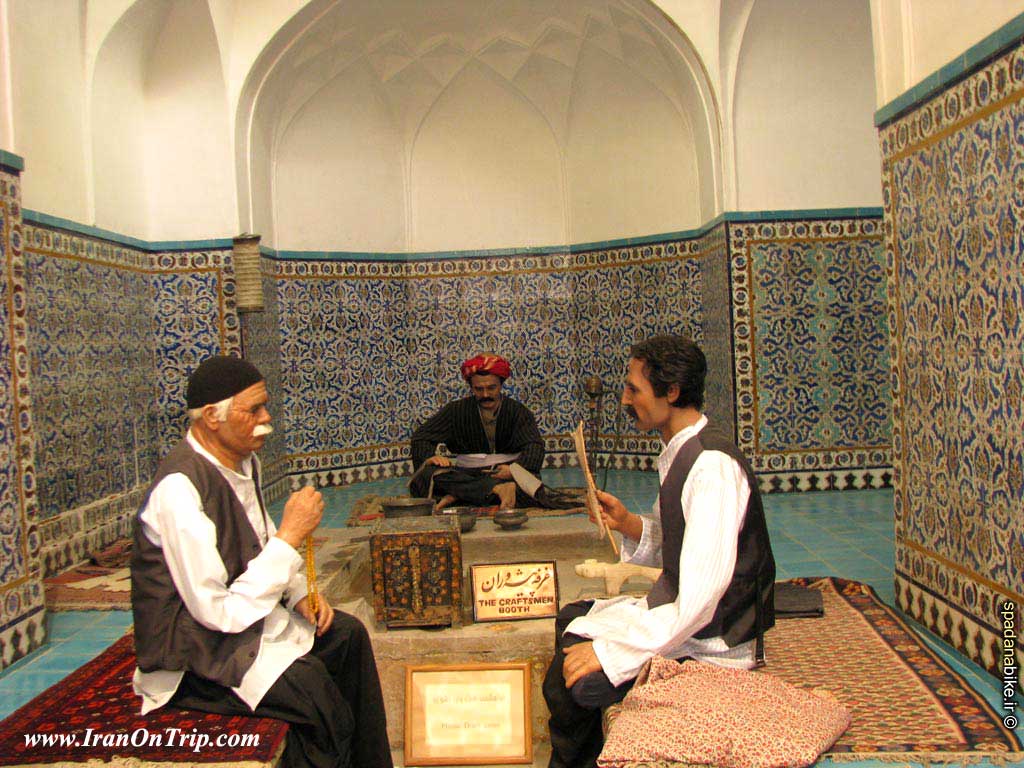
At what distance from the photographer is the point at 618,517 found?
9.14 feet

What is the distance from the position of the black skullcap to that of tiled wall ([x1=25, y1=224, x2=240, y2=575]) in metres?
3.05

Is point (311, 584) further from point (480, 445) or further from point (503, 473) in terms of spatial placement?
point (480, 445)

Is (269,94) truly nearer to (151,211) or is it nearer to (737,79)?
(151,211)

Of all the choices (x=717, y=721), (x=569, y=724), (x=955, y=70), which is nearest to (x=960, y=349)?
(x=955, y=70)

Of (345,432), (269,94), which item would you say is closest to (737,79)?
(269,94)

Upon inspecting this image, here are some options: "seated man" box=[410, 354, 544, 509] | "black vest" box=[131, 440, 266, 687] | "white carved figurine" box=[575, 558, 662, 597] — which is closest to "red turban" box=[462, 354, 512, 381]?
"seated man" box=[410, 354, 544, 509]

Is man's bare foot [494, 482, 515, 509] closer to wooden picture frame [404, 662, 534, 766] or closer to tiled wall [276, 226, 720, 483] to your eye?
wooden picture frame [404, 662, 534, 766]

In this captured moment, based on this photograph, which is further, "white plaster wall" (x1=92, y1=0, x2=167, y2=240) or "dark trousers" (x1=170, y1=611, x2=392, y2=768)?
"white plaster wall" (x1=92, y1=0, x2=167, y2=240)

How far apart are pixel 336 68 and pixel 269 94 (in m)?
0.82

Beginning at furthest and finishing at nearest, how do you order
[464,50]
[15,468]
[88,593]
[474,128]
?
[474,128], [464,50], [88,593], [15,468]

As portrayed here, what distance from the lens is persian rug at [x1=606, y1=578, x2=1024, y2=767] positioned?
215 cm

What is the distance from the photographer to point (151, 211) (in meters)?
6.66

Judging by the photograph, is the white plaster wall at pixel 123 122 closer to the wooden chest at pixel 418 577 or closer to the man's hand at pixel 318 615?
the wooden chest at pixel 418 577

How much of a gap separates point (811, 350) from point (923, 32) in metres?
3.59
